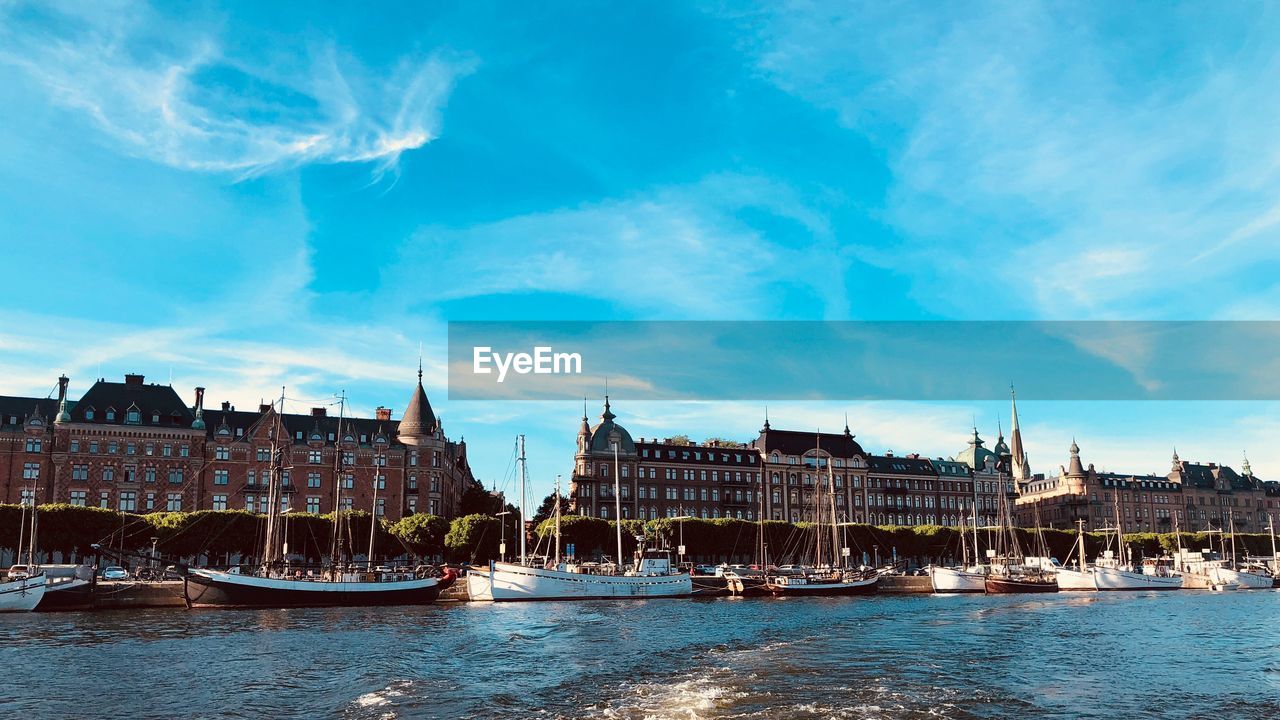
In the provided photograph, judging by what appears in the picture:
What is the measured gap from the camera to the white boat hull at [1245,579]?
367ft

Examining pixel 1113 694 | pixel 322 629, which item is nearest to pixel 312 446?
pixel 322 629

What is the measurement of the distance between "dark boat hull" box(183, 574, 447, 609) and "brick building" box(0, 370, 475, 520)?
113ft

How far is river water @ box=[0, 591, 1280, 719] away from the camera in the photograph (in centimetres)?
2873

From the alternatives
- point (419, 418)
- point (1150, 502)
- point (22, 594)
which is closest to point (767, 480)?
point (419, 418)

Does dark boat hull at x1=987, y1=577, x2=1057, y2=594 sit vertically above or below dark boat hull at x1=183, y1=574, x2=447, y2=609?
below

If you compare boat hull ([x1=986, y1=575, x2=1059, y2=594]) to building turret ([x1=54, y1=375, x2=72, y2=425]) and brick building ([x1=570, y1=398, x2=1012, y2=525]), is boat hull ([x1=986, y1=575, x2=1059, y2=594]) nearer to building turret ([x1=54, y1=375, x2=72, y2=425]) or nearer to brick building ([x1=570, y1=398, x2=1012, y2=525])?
brick building ([x1=570, y1=398, x2=1012, y2=525])

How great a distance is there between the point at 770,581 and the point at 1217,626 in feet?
130

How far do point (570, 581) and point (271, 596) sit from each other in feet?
76.8

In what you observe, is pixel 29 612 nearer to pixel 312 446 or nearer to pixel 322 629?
pixel 322 629

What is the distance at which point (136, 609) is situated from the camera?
6438 centimetres

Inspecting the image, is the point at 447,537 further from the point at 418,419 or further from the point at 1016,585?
the point at 1016,585

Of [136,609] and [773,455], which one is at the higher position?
[773,455]

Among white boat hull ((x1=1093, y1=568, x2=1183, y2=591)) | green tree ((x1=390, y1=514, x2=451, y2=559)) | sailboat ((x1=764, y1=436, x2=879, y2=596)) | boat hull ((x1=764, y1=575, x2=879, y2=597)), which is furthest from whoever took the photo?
white boat hull ((x1=1093, y1=568, x2=1183, y2=591))

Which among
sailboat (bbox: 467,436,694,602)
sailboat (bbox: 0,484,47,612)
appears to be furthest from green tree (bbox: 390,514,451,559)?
sailboat (bbox: 0,484,47,612)
